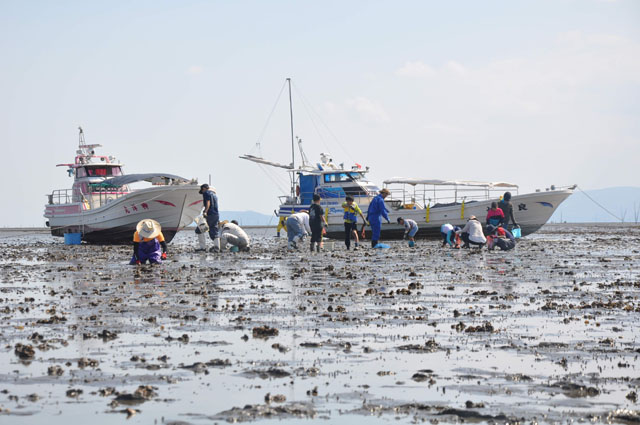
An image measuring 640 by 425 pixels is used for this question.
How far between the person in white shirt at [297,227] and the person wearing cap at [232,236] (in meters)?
1.50

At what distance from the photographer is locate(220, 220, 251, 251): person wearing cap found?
1019 inches

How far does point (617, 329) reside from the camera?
9.64 metres

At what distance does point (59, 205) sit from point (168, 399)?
3623cm

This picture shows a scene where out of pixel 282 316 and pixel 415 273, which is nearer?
pixel 282 316

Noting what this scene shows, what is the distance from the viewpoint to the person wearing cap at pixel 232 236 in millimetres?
25891

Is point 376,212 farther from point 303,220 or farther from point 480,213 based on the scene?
point 480,213

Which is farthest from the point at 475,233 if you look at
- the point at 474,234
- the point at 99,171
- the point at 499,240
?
the point at 99,171

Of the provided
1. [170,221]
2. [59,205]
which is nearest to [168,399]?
[170,221]

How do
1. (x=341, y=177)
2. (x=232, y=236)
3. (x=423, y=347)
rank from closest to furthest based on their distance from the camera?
(x=423, y=347)
(x=232, y=236)
(x=341, y=177)

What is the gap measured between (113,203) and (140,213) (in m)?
1.62

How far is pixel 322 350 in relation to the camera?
332 inches

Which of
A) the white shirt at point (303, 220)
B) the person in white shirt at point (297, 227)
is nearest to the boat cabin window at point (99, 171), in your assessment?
the person in white shirt at point (297, 227)

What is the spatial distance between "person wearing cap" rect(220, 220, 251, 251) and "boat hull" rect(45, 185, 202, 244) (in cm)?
892

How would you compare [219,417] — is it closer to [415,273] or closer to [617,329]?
[617,329]
